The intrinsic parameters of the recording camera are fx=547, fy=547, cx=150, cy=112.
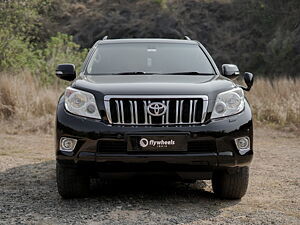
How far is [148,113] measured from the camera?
15.2 feet

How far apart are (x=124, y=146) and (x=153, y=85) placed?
65 cm

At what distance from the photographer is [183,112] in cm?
465

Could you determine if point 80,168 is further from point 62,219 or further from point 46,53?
point 46,53

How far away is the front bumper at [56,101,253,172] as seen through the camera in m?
4.58

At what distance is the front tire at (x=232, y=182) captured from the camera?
505 centimetres

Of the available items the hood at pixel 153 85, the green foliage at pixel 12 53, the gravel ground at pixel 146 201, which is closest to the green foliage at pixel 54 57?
the green foliage at pixel 12 53

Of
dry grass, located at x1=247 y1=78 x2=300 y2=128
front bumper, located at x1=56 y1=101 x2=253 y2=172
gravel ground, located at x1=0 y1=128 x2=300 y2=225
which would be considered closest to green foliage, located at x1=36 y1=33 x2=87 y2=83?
dry grass, located at x1=247 y1=78 x2=300 y2=128

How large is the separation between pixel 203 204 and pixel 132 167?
2.84ft

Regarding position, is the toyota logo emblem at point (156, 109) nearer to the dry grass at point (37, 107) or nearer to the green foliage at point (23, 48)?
the dry grass at point (37, 107)

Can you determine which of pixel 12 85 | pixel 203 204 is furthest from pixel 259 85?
pixel 203 204

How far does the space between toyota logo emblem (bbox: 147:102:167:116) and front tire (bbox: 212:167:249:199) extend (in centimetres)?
85

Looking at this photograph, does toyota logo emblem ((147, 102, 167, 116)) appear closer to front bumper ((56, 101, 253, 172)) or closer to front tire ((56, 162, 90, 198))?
front bumper ((56, 101, 253, 172))

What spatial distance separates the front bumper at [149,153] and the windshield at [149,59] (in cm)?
121

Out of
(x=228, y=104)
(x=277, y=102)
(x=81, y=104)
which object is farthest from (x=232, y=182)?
(x=277, y=102)
